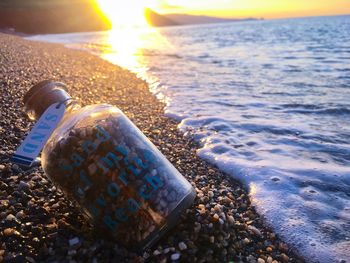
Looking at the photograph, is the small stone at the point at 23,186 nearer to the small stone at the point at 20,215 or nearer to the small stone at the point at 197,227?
the small stone at the point at 20,215

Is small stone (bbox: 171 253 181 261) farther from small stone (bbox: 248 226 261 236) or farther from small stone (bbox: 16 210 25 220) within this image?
small stone (bbox: 16 210 25 220)

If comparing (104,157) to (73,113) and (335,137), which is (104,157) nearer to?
(73,113)

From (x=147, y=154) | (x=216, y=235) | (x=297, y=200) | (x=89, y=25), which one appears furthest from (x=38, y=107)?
(x=89, y=25)

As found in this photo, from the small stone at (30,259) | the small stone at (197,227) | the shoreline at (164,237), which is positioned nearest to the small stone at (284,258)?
the shoreline at (164,237)

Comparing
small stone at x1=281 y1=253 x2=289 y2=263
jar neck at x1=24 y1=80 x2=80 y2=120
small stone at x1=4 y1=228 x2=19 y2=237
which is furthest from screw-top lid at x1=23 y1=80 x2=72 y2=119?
small stone at x1=281 y1=253 x2=289 y2=263

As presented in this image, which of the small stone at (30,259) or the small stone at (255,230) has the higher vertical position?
the small stone at (30,259)

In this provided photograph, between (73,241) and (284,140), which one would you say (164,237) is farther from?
(284,140)
